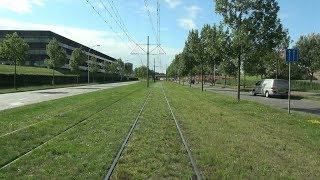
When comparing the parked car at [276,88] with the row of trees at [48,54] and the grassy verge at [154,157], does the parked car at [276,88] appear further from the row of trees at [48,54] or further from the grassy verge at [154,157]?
the grassy verge at [154,157]

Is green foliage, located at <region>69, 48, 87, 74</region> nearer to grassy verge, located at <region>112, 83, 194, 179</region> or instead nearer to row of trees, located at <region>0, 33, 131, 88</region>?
row of trees, located at <region>0, 33, 131, 88</region>

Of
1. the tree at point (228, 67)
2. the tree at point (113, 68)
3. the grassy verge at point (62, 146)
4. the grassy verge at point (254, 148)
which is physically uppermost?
the tree at point (113, 68)

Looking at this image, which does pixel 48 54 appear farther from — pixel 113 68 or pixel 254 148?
pixel 113 68

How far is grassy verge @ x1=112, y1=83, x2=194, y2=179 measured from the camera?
7996 mm

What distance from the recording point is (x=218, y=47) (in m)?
30.2

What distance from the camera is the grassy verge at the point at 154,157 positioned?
8.00 meters

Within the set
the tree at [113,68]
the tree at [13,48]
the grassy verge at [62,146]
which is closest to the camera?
the grassy verge at [62,146]

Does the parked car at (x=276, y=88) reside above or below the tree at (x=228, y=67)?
below

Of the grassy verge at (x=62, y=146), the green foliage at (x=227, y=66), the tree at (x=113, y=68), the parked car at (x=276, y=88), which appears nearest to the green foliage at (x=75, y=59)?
the green foliage at (x=227, y=66)

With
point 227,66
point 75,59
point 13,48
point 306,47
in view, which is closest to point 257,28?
point 227,66

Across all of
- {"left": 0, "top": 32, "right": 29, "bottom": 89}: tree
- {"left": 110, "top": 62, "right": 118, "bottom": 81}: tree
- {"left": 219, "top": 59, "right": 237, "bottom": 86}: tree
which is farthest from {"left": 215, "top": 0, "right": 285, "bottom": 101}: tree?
{"left": 110, "top": 62, "right": 118, "bottom": 81}: tree

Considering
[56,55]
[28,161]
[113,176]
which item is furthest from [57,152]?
[56,55]

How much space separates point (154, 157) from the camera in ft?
31.5

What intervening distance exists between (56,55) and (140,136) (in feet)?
212
